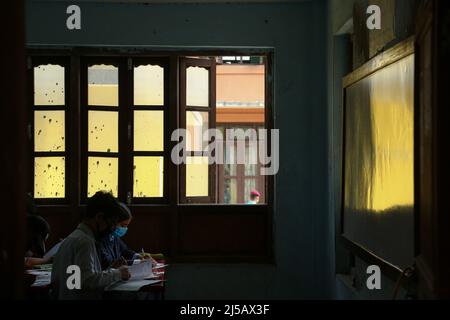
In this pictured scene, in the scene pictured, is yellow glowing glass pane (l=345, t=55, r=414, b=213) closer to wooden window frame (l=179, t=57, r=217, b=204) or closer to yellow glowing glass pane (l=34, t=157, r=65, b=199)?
wooden window frame (l=179, t=57, r=217, b=204)

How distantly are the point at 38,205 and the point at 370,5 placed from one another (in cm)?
368

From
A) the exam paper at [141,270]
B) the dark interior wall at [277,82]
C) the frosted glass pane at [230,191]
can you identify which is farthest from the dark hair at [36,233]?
the frosted glass pane at [230,191]

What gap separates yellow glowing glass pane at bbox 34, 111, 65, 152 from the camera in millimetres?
6125

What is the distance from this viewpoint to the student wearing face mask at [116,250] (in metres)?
4.40

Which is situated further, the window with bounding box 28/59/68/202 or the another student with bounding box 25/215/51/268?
the window with bounding box 28/59/68/202

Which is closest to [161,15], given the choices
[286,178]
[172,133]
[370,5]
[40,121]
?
[172,133]

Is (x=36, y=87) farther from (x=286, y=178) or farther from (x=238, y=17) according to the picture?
(x=286, y=178)

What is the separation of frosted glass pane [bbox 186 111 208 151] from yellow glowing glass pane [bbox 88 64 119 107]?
29.2 inches

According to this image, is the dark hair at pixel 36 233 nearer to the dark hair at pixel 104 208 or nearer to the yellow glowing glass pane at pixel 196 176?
the dark hair at pixel 104 208

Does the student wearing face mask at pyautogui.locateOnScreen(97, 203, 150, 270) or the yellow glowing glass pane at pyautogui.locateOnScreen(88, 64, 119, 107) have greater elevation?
the yellow glowing glass pane at pyautogui.locateOnScreen(88, 64, 119, 107)

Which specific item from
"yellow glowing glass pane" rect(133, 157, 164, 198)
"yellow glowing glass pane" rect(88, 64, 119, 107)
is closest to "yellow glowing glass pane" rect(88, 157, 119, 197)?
"yellow glowing glass pane" rect(133, 157, 164, 198)

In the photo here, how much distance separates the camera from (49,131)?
613 centimetres

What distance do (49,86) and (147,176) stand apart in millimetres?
1299

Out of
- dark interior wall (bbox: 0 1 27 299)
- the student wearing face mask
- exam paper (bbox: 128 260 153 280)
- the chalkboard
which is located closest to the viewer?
dark interior wall (bbox: 0 1 27 299)
